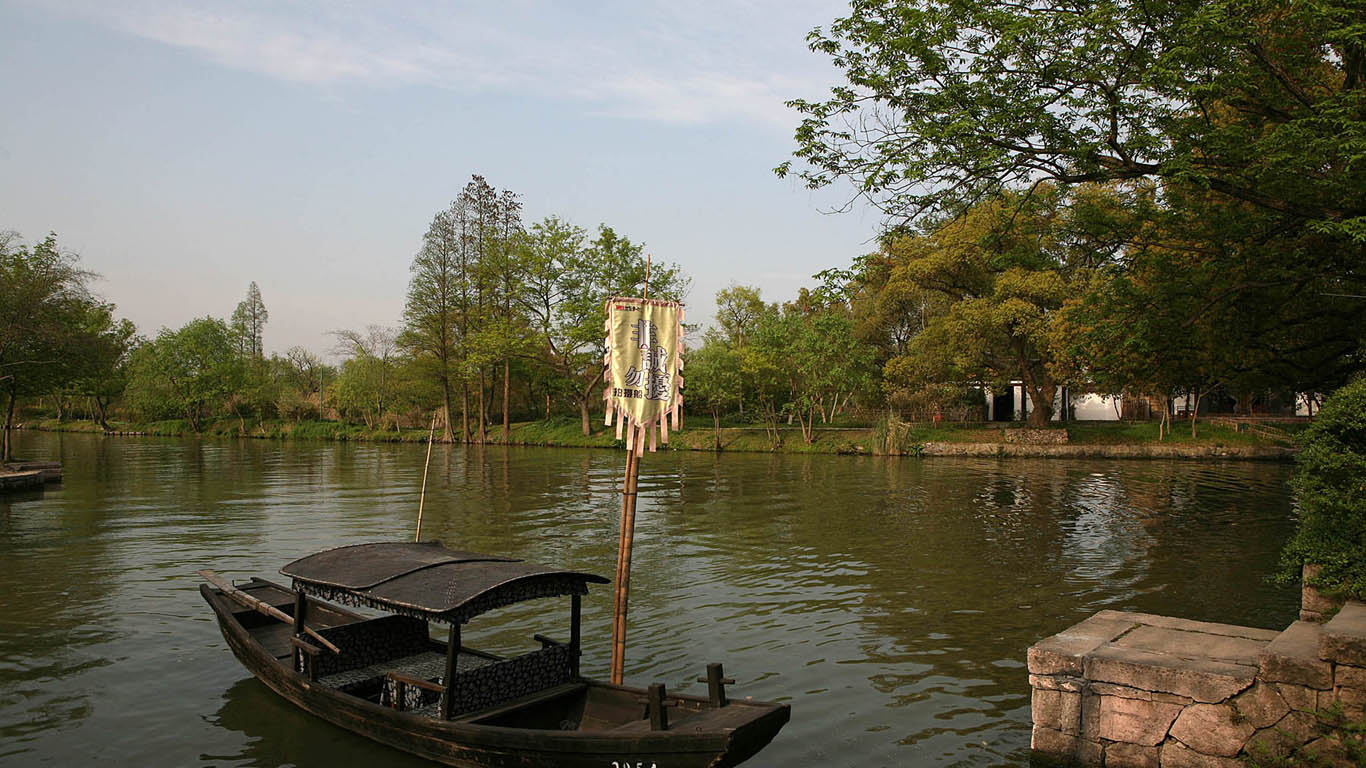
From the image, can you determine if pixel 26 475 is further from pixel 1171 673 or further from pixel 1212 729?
pixel 1212 729

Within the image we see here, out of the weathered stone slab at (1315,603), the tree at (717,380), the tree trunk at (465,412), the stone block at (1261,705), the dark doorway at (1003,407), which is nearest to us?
the stone block at (1261,705)

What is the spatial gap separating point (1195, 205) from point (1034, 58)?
3598mm

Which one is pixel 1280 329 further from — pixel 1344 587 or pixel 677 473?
pixel 677 473

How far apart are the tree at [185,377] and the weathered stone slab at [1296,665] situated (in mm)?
75703

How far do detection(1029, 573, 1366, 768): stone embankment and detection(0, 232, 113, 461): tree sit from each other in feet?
108

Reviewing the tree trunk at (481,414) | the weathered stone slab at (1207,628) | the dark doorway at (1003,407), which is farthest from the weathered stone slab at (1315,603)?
the tree trunk at (481,414)

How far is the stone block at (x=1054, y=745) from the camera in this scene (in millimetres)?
5801

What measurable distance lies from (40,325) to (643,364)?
1182 inches

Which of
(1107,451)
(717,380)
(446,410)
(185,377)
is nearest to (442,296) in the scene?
(446,410)

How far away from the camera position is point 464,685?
6.48 metres

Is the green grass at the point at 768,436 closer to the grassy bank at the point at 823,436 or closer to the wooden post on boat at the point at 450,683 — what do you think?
the grassy bank at the point at 823,436

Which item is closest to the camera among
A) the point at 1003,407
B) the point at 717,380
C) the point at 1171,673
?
the point at 1171,673

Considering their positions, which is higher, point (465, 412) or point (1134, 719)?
point (465, 412)

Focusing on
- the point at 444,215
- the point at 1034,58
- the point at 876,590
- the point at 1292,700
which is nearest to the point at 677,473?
the point at 876,590
